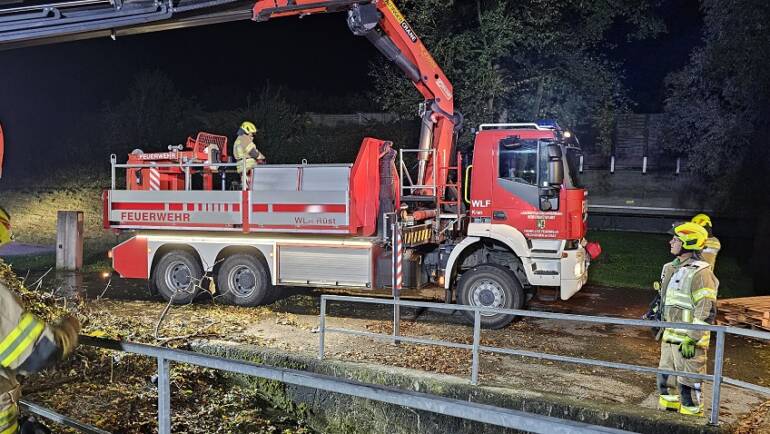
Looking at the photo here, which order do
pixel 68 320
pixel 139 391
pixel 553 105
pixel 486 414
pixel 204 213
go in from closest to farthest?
1. pixel 486 414
2. pixel 68 320
3. pixel 139 391
4. pixel 204 213
5. pixel 553 105

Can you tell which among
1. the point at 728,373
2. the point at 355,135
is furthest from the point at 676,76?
the point at 728,373

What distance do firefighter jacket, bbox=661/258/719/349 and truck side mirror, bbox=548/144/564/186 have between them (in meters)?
3.34

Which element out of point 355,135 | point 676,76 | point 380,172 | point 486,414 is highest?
point 676,76

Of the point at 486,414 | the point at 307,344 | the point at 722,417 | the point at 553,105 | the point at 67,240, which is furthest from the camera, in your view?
the point at 553,105

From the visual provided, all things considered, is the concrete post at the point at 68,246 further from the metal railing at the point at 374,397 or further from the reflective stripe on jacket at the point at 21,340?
the reflective stripe on jacket at the point at 21,340

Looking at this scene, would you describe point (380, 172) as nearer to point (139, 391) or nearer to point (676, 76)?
point (139, 391)

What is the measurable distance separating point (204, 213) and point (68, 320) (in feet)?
25.2

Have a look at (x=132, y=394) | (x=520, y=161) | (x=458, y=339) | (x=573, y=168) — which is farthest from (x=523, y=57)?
(x=132, y=394)

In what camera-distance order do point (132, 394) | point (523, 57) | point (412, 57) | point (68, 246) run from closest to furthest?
point (132, 394) < point (412, 57) < point (68, 246) < point (523, 57)

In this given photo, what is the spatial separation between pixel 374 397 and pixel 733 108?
1666cm

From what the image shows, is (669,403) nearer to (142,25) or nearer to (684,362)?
(684,362)

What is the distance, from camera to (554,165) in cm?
912

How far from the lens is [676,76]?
17.9 m

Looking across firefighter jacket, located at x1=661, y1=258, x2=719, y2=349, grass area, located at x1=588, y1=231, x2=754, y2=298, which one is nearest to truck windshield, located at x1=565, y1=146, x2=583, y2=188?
firefighter jacket, located at x1=661, y1=258, x2=719, y2=349
